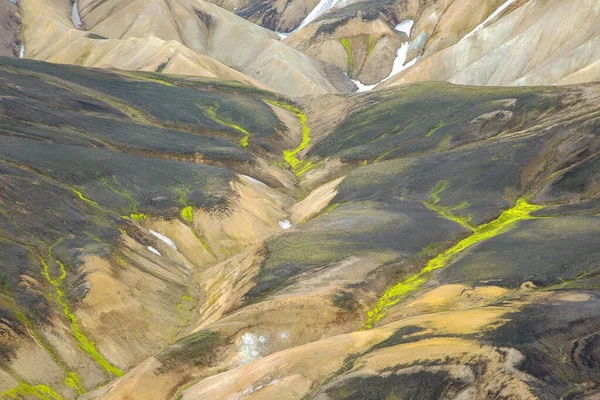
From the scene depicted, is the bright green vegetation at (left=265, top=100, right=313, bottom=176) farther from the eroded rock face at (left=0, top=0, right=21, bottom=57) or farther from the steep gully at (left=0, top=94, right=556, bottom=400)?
the eroded rock face at (left=0, top=0, right=21, bottom=57)

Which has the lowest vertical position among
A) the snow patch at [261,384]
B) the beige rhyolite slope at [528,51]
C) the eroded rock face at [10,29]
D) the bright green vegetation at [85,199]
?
the snow patch at [261,384]

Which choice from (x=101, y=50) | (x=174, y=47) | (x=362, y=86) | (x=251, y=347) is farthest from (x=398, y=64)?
(x=251, y=347)

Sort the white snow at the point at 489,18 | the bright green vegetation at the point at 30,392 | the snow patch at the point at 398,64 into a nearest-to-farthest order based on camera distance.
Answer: the bright green vegetation at the point at 30,392 < the white snow at the point at 489,18 < the snow patch at the point at 398,64

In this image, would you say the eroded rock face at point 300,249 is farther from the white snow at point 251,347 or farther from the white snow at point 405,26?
the white snow at point 405,26

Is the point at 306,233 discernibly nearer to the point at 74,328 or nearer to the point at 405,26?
the point at 74,328

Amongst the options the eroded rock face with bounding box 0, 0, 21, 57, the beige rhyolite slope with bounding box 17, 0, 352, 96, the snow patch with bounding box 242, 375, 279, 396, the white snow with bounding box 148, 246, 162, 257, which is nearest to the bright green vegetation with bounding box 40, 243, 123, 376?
the white snow with bounding box 148, 246, 162, 257

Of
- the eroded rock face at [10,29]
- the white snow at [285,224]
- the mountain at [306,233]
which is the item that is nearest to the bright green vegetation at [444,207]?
the mountain at [306,233]
